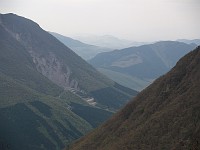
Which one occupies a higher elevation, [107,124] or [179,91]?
[179,91]

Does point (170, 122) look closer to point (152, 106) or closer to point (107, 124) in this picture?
point (152, 106)

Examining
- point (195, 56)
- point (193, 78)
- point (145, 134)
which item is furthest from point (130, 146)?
point (195, 56)

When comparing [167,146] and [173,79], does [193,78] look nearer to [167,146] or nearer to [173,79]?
[173,79]

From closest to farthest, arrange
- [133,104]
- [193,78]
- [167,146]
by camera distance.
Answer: [167,146]
[193,78]
[133,104]

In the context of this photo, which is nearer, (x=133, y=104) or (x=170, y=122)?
(x=170, y=122)

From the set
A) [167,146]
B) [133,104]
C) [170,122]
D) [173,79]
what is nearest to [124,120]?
[133,104]

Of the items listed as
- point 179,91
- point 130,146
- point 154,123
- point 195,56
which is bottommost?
point 130,146

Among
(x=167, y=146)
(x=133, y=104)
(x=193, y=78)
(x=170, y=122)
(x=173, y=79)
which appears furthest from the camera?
(x=133, y=104)
